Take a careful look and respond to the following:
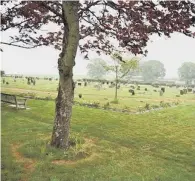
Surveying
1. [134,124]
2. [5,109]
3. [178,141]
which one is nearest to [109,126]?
[134,124]

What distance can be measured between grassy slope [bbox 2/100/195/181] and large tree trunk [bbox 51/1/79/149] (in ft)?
3.64

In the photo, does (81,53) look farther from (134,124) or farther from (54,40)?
(134,124)

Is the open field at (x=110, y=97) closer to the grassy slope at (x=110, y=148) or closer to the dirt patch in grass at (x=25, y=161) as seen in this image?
the grassy slope at (x=110, y=148)

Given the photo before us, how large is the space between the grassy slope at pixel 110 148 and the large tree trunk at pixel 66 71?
1.11m

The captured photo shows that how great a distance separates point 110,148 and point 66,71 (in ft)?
13.7

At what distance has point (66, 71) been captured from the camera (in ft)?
42.0

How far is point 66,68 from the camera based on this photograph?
1274 centimetres

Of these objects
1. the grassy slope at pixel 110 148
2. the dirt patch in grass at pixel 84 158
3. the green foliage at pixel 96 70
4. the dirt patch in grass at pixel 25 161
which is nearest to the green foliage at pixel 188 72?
the green foliage at pixel 96 70

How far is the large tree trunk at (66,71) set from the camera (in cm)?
Result: 1260

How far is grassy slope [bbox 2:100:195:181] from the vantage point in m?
11.0

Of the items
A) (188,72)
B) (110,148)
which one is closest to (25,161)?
(110,148)

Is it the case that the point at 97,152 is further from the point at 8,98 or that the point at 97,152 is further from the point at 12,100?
the point at 8,98

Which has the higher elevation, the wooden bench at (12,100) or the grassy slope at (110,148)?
the wooden bench at (12,100)

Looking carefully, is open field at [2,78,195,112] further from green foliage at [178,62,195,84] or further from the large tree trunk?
green foliage at [178,62,195,84]
